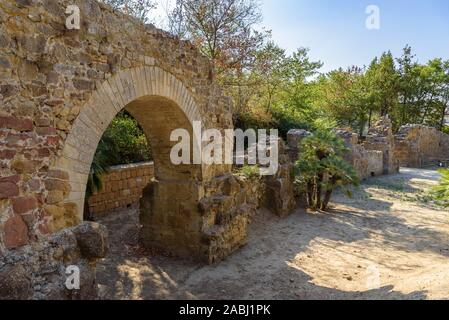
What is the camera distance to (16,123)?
3.05 meters

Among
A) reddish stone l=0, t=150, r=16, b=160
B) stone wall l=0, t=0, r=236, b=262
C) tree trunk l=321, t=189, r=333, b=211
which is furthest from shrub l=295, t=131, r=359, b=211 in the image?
reddish stone l=0, t=150, r=16, b=160

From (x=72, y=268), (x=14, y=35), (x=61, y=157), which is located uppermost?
(x=14, y=35)

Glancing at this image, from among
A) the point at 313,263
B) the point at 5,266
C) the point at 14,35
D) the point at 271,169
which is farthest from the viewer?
the point at 271,169

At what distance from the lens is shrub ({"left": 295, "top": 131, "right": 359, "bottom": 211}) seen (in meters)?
9.15

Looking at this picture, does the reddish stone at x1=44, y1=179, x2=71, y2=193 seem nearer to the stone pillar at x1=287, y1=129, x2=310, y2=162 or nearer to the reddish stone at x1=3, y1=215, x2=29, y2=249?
the reddish stone at x1=3, y1=215, x2=29, y2=249

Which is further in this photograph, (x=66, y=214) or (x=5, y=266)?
(x=66, y=214)

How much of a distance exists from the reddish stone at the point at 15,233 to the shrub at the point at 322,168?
7.16 meters

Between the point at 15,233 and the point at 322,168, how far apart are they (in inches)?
290

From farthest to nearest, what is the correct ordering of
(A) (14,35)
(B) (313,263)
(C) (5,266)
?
(B) (313,263) → (A) (14,35) → (C) (5,266)

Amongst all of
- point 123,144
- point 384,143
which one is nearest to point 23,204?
point 123,144

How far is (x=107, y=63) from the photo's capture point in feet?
13.1

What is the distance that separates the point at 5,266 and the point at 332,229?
673cm

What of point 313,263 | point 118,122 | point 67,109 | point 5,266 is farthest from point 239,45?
point 5,266
